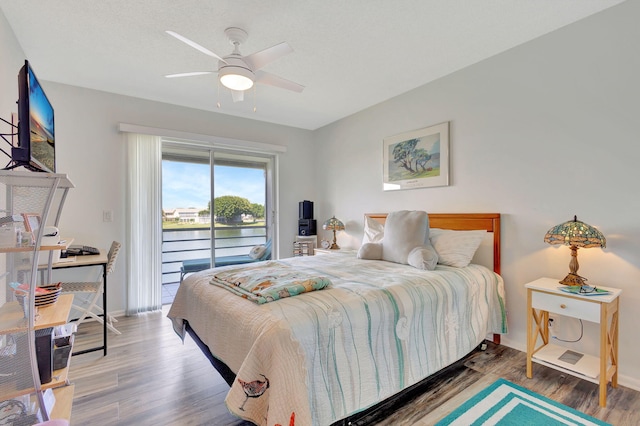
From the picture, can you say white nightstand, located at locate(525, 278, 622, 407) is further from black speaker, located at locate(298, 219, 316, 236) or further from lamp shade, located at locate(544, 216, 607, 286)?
black speaker, located at locate(298, 219, 316, 236)

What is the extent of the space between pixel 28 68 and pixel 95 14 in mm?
952

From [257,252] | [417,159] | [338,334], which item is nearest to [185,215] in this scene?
[257,252]

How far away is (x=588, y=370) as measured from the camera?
75.0 inches

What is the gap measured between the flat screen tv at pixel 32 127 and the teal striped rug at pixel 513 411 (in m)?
2.58

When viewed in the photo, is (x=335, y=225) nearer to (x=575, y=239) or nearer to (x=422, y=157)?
(x=422, y=157)

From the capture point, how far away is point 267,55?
80.1 inches

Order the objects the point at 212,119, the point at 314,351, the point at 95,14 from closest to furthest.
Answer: the point at 314,351 → the point at 95,14 → the point at 212,119

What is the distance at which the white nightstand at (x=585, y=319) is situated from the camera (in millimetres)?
1804

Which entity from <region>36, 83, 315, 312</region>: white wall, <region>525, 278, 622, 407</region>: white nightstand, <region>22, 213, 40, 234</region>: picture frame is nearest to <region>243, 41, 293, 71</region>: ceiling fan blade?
<region>22, 213, 40, 234</region>: picture frame

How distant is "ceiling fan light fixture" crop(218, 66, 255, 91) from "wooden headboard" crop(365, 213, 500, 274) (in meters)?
2.23

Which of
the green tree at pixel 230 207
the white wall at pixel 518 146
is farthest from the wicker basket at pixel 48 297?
the green tree at pixel 230 207

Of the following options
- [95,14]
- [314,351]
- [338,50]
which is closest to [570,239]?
[314,351]

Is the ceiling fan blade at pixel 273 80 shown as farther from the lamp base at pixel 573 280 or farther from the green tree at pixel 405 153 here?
the lamp base at pixel 573 280

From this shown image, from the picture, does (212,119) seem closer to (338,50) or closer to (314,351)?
(338,50)
